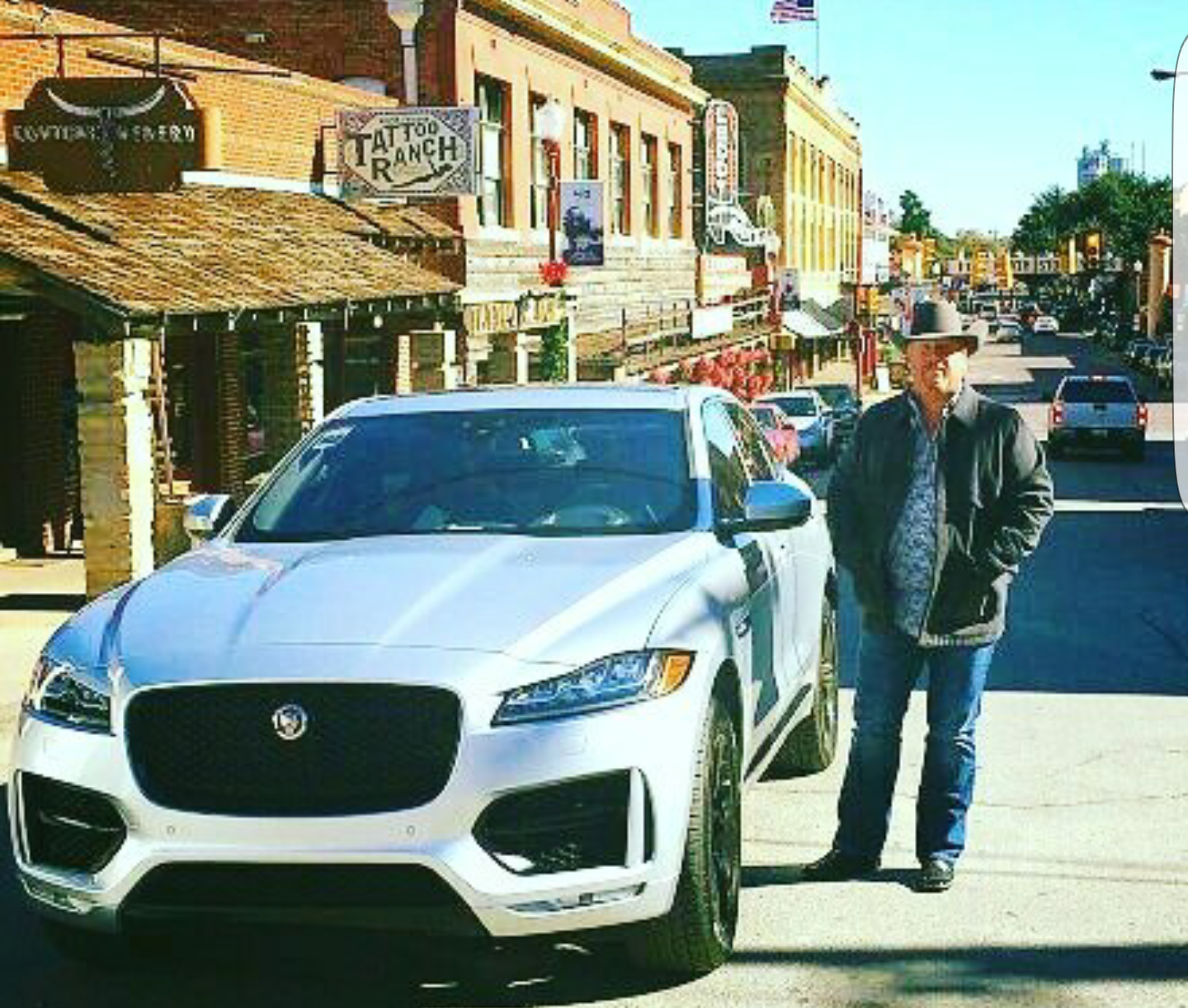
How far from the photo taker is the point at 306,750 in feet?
15.4

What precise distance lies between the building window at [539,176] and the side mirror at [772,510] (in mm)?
26639

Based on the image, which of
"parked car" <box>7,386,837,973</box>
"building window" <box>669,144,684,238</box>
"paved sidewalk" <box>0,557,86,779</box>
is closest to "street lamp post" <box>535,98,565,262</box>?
"building window" <box>669,144,684,238</box>

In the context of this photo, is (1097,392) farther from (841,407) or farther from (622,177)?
(622,177)

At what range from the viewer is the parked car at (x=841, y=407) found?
36188 mm

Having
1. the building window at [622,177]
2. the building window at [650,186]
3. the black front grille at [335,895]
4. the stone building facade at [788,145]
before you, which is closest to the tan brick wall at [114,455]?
the black front grille at [335,895]

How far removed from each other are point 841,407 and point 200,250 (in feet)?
79.4

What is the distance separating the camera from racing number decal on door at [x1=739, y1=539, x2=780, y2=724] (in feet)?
19.9

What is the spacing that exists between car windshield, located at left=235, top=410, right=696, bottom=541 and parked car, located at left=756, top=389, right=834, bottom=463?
2456cm

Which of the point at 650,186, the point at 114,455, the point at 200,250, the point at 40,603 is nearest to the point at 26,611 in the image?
the point at 40,603

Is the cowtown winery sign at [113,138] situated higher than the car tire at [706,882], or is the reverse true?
the cowtown winery sign at [113,138]

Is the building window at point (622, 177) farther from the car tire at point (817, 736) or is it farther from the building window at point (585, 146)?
the car tire at point (817, 736)

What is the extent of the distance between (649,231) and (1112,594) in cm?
2925

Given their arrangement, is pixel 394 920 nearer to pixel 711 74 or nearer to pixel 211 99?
pixel 211 99

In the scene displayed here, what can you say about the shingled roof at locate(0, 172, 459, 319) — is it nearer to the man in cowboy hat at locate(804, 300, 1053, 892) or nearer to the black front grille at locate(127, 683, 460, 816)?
the man in cowboy hat at locate(804, 300, 1053, 892)
